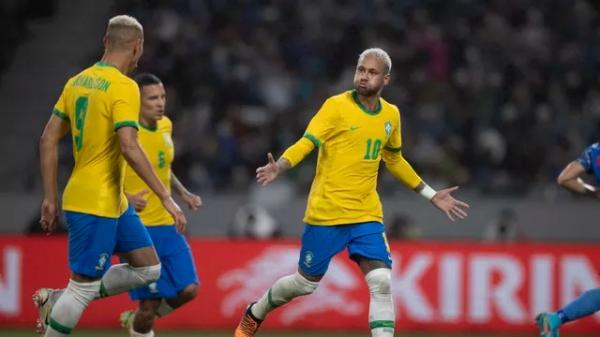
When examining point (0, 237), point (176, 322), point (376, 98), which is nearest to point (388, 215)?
point (176, 322)

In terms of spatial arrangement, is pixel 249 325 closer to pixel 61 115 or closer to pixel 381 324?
pixel 381 324

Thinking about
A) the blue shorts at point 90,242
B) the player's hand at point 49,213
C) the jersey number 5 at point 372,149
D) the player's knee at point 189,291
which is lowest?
the player's knee at point 189,291

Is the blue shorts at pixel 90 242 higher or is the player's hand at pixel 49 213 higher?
the player's hand at pixel 49 213

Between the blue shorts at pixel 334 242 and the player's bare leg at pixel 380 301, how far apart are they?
5.5 inches

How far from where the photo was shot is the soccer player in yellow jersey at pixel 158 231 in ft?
34.4

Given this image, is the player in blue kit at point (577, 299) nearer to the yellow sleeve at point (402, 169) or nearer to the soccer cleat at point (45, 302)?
the yellow sleeve at point (402, 169)

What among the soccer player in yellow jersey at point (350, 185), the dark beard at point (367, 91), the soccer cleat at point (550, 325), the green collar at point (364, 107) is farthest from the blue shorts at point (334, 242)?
the soccer cleat at point (550, 325)

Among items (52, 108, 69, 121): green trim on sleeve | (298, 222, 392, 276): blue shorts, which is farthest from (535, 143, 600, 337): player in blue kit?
(52, 108, 69, 121): green trim on sleeve

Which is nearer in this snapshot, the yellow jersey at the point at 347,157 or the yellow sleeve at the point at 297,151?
the yellow sleeve at the point at 297,151

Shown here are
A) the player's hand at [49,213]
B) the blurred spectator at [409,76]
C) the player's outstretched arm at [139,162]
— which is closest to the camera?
the player's outstretched arm at [139,162]

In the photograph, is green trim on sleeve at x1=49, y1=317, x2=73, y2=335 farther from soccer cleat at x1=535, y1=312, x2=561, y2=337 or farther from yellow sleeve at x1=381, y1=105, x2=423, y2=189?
soccer cleat at x1=535, y1=312, x2=561, y2=337

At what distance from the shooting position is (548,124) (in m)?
18.5

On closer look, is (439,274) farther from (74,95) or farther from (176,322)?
(74,95)

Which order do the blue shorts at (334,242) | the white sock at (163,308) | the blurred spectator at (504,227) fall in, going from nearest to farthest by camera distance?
the blue shorts at (334,242)
the white sock at (163,308)
the blurred spectator at (504,227)
